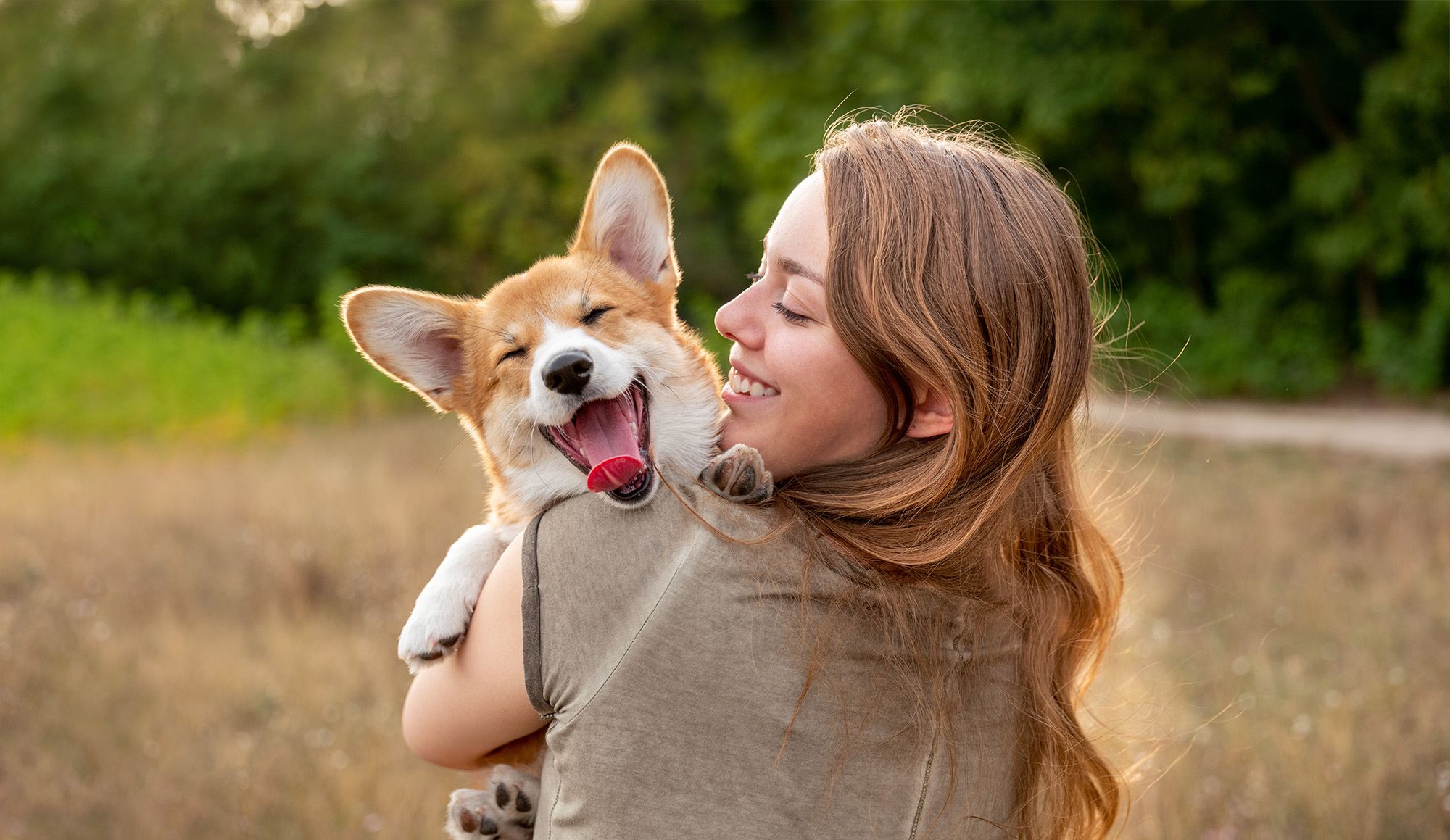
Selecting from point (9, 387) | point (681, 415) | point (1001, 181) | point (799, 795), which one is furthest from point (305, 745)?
point (9, 387)

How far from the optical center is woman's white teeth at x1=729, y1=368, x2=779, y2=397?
6.34ft

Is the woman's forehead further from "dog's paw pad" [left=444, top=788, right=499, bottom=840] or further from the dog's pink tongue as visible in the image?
"dog's paw pad" [left=444, top=788, right=499, bottom=840]

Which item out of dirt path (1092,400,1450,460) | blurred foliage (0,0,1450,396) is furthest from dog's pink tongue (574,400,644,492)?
blurred foliage (0,0,1450,396)

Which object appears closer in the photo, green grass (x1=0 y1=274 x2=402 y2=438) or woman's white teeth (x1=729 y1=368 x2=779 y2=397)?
woman's white teeth (x1=729 y1=368 x2=779 y2=397)

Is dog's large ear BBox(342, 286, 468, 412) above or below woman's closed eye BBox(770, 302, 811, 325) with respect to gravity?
above

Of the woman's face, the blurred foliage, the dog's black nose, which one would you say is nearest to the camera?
the woman's face

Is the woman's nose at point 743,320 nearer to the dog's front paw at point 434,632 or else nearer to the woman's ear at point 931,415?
the woman's ear at point 931,415

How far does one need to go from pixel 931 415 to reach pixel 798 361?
254mm

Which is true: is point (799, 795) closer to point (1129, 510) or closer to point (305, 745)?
point (305, 745)

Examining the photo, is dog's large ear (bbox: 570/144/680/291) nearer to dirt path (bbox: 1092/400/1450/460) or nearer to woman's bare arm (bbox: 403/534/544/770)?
woman's bare arm (bbox: 403/534/544/770)

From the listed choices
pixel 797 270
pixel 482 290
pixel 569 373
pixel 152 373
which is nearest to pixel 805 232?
pixel 797 270

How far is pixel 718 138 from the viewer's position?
22250 mm

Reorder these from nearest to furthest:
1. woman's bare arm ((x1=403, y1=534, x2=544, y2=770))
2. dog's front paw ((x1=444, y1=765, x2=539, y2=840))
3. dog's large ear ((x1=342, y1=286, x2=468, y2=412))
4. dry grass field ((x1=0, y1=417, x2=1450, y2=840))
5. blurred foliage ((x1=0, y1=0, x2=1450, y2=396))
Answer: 1. woman's bare arm ((x1=403, y1=534, x2=544, y2=770))
2. dog's front paw ((x1=444, y1=765, x2=539, y2=840))
3. dog's large ear ((x1=342, y1=286, x2=468, y2=412))
4. dry grass field ((x1=0, y1=417, x2=1450, y2=840))
5. blurred foliage ((x1=0, y1=0, x2=1450, y2=396))

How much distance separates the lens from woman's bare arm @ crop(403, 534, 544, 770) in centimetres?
151
